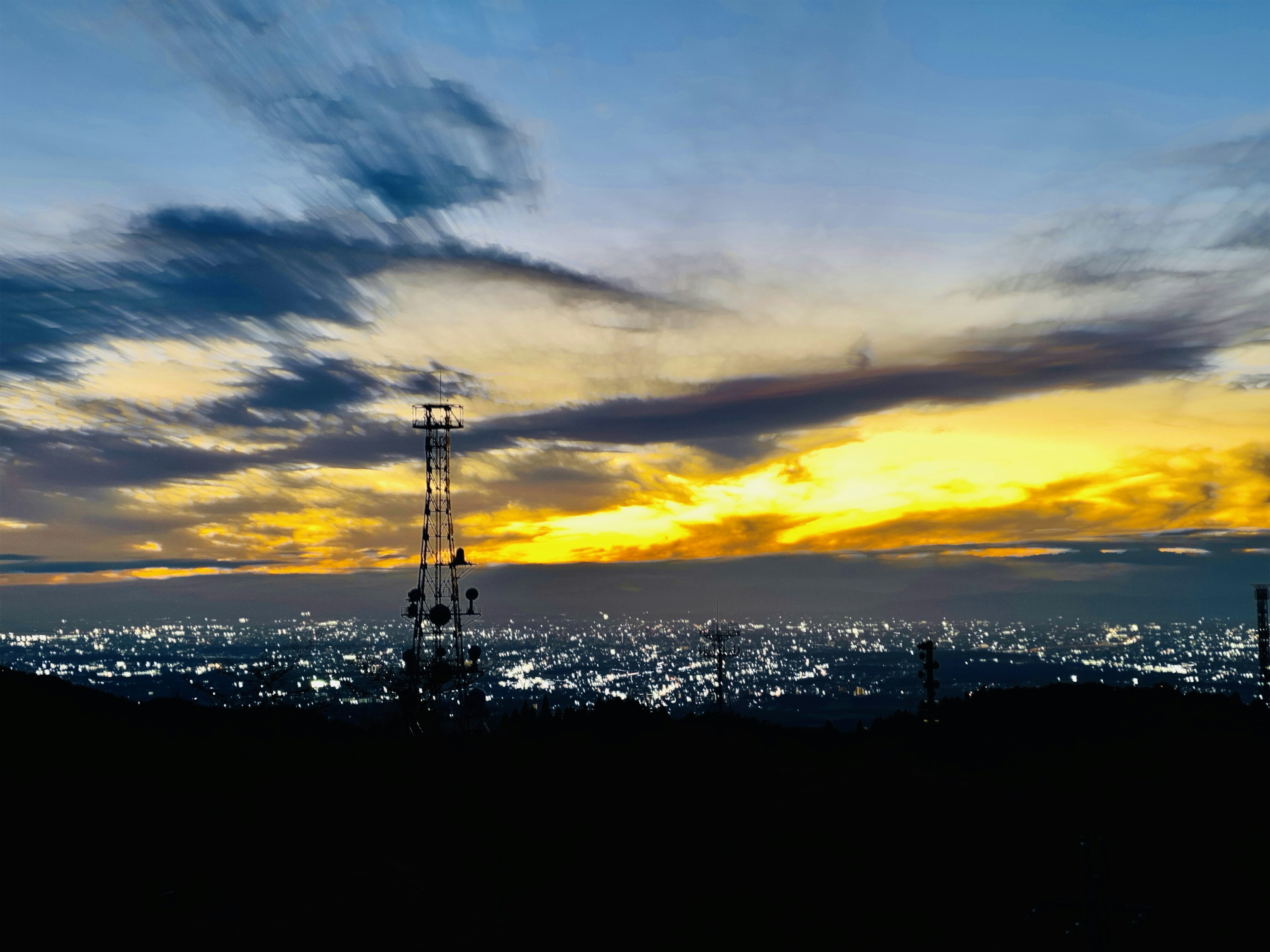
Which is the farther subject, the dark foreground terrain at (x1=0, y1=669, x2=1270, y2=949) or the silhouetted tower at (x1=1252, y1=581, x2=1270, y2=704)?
the silhouetted tower at (x1=1252, y1=581, x2=1270, y2=704)

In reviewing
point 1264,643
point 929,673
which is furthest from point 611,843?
point 1264,643

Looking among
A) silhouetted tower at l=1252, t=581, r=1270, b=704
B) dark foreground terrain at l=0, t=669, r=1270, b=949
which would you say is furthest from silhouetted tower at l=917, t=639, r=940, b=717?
silhouetted tower at l=1252, t=581, r=1270, b=704

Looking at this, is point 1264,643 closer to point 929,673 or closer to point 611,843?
point 929,673

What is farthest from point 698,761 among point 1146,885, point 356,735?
point 356,735

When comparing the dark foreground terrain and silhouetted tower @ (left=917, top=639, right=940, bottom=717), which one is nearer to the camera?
the dark foreground terrain

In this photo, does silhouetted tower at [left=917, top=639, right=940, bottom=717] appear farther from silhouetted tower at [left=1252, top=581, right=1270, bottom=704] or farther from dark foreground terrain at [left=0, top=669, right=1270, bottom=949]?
silhouetted tower at [left=1252, top=581, right=1270, bottom=704]
